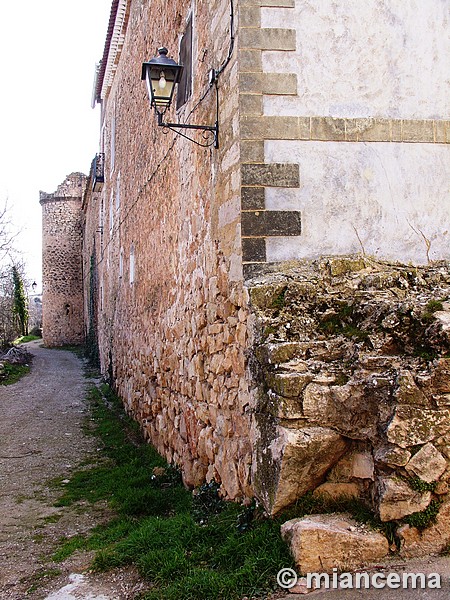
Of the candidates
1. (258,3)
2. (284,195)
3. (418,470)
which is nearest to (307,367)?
(418,470)

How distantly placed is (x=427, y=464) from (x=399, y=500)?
254 millimetres

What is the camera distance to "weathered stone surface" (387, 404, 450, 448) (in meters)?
3.40

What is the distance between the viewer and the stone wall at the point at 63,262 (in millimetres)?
33062

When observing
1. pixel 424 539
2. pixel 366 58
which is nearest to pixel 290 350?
pixel 424 539

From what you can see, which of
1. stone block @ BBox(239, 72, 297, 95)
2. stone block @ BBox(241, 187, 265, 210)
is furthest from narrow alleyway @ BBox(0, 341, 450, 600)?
stone block @ BBox(239, 72, 297, 95)

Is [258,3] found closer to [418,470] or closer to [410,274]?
[410,274]

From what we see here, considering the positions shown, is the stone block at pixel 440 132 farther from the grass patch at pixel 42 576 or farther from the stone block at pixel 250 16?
the grass patch at pixel 42 576

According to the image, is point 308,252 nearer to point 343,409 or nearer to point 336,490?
point 343,409

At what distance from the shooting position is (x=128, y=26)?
456 inches

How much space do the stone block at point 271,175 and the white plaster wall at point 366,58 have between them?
44 centimetres

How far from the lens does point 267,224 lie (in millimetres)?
4711

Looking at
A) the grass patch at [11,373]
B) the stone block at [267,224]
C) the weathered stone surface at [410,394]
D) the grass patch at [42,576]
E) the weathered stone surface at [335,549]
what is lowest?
the grass patch at [11,373]

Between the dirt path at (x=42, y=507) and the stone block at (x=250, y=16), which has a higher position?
the stone block at (x=250, y=16)

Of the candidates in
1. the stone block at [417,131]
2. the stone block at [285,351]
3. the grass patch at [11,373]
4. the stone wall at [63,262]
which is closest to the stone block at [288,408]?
the stone block at [285,351]
